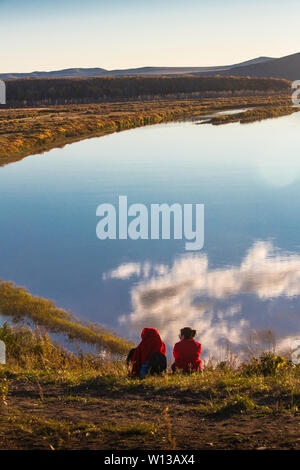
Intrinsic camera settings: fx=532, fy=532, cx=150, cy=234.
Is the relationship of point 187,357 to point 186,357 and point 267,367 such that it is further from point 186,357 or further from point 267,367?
point 267,367

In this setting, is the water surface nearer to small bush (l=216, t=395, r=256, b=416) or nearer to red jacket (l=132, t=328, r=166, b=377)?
red jacket (l=132, t=328, r=166, b=377)

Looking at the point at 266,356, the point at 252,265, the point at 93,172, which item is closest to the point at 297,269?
the point at 252,265

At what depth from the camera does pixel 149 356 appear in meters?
8.50

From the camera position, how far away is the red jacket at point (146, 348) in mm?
8422

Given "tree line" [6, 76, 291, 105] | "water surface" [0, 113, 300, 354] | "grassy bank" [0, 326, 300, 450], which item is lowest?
"grassy bank" [0, 326, 300, 450]

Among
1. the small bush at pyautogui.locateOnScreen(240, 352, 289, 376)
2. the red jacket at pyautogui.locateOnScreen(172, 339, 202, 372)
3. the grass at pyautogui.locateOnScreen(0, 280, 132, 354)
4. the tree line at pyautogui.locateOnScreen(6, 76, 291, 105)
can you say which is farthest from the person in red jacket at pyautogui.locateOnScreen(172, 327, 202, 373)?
the tree line at pyautogui.locateOnScreen(6, 76, 291, 105)

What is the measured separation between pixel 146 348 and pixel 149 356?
150 millimetres

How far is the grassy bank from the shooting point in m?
5.46

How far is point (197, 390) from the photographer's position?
729 centimetres

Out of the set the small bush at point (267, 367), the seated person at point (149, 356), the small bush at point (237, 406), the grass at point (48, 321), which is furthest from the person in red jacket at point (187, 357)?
the grass at point (48, 321)

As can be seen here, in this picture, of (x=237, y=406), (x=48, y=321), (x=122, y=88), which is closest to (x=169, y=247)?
(x=48, y=321)

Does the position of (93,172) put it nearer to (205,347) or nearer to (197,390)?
(205,347)

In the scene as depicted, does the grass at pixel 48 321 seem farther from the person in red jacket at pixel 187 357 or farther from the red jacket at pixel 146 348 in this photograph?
the person in red jacket at pixel 187 357
